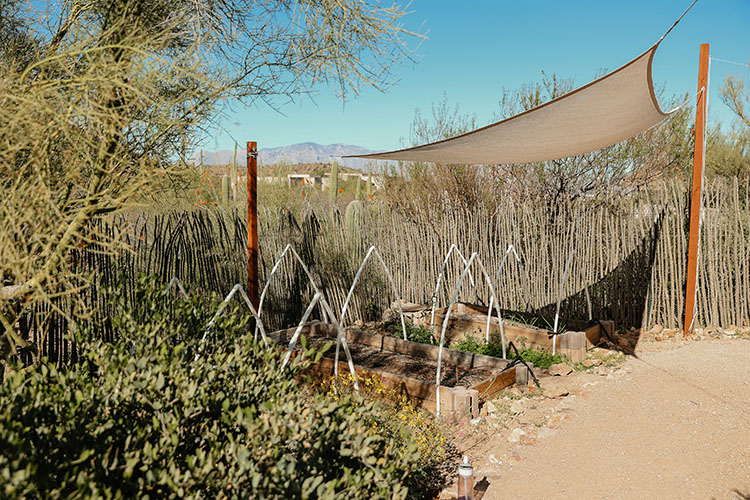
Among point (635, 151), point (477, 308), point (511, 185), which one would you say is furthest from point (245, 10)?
point (635, 151)

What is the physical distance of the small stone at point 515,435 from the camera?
9.93 ft

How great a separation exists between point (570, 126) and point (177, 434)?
11.9 ft

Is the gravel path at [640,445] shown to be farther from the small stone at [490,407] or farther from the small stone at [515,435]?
the small stone at [490,407]

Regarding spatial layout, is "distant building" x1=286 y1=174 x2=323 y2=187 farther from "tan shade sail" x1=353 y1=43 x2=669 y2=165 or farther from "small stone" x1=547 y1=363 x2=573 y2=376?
"small stone" x1=547 y1=363 x2=573 y2=376

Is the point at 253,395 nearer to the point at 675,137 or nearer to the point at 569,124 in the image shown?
the point at 569,124

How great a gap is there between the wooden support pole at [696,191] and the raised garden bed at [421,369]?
2.41 m

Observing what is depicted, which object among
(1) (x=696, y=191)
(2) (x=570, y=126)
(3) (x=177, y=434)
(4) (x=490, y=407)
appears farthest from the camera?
(1) (x=696, y=191)

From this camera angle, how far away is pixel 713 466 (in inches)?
103

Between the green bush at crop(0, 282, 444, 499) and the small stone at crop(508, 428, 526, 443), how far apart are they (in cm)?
140

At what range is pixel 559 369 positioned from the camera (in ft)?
13.6

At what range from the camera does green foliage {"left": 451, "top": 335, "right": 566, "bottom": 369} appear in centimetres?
431

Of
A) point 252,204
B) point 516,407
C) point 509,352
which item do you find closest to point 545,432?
point 516,407

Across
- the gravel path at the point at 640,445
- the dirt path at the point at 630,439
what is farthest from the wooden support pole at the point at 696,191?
the gravel path at the point at 640,445

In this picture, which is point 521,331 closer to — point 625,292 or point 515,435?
point 625,292
